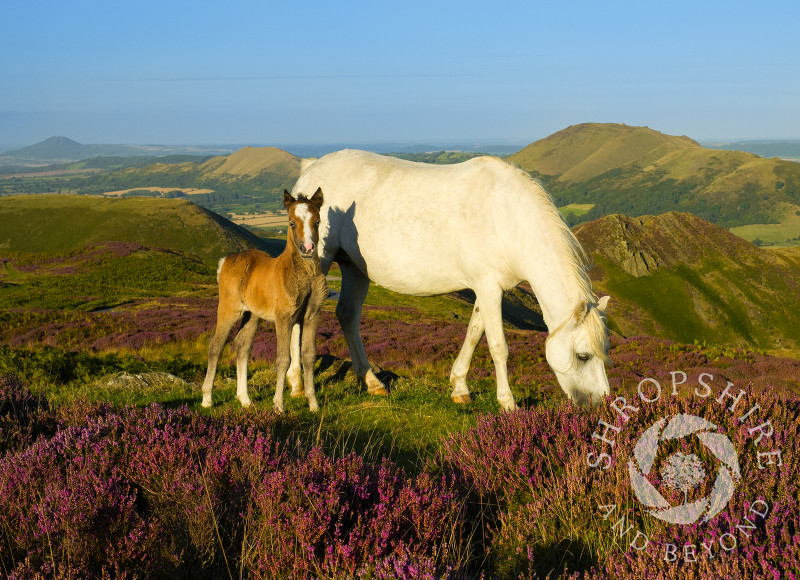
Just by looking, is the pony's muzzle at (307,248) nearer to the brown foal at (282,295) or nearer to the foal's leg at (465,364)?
the brown foal at (282,295)

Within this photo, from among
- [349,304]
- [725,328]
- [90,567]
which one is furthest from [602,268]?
[90,567]

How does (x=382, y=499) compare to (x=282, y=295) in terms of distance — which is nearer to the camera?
(x=382, y=499)

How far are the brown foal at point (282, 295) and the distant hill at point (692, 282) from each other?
9547 centimetres

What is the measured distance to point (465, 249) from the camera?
8.64m

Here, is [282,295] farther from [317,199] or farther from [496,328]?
[496,328]

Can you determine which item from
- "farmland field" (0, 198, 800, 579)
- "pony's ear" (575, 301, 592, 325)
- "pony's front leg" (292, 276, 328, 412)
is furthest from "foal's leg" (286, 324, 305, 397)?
"pony's ear" (575, 301, 592, 325)

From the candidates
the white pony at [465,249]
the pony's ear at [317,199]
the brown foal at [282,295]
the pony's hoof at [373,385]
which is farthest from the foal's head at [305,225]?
the pony's hoof at [373,385]

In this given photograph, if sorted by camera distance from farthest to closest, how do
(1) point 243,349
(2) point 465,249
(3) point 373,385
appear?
(3) point 373,385 → (1) point 243,349 → (2) point 465,249

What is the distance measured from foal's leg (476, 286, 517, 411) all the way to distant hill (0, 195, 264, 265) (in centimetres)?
10470

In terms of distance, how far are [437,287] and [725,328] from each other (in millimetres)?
111350

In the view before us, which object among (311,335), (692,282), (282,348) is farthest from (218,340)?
(692,282)

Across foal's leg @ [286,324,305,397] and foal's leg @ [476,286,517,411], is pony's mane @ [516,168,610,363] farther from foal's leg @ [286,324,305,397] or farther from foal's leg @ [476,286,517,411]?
foal's leg @ [286,324,305,397]

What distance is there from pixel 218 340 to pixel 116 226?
401 feet

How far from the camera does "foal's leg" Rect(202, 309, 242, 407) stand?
8.74 meters
